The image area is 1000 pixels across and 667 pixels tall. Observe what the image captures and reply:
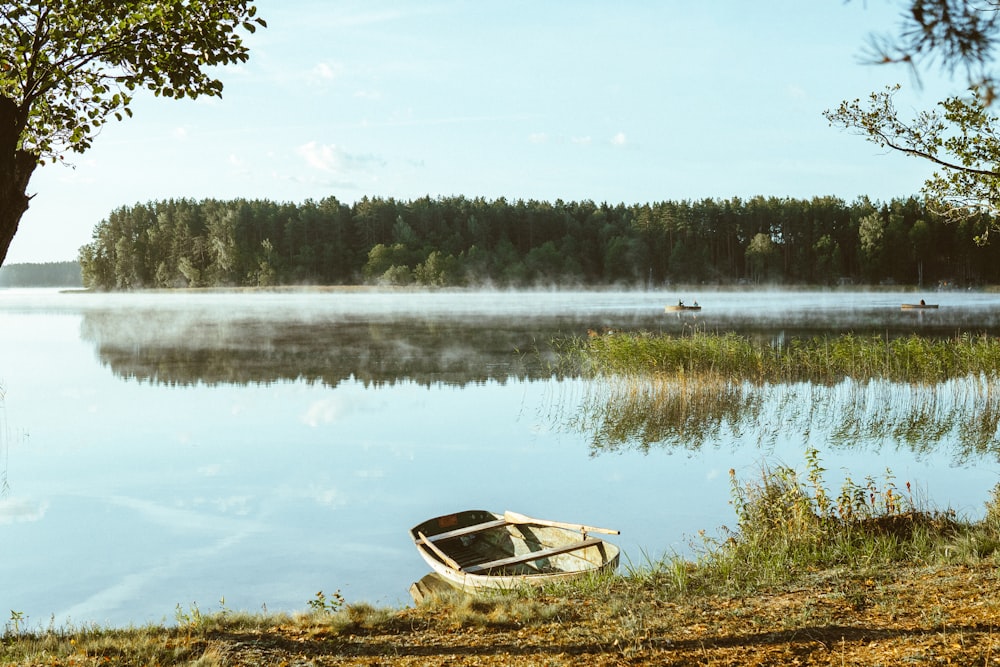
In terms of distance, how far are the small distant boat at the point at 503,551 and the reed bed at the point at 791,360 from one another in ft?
38.7

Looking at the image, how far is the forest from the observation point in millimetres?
124312

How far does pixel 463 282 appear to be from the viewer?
127 meters

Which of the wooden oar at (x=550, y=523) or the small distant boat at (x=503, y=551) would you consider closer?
the small distant boat at (x=503, y=551)

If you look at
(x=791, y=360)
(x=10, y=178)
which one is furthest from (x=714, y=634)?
(x=791, y=360)

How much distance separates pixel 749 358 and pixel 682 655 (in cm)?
1954

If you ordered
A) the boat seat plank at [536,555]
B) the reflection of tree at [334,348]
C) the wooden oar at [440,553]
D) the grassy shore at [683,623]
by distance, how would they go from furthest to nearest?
the reflection of tree at [334,348] < the wooden oar at [440,553] < the boat seat plank at [536,555] < the grassy shore at [683,623]

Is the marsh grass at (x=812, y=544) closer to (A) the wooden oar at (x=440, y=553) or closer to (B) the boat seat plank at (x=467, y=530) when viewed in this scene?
(A) the wooden oar at (x=440, y=553)

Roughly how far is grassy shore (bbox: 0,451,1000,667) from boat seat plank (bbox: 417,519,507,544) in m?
2.23

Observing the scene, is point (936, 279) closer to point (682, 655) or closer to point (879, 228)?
point (879, 228)

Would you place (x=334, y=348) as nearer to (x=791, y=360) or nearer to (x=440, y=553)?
(x=791, y=360)

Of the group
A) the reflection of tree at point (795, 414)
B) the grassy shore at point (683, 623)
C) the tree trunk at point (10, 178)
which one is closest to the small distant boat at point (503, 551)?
the grassy shore at point (683, 623)

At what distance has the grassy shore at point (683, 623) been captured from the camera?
6242 mm

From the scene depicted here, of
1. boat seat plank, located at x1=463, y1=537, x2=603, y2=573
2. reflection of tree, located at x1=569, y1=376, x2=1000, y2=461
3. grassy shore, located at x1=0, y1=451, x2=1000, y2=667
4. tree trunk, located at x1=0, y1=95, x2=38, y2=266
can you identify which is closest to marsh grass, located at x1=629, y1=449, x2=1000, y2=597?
grassy shore, located at x1=0, y1=451, x2=1000, y2=667

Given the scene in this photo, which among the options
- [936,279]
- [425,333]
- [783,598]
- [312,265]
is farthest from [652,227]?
[783,598]
